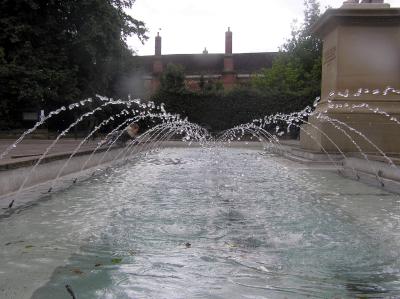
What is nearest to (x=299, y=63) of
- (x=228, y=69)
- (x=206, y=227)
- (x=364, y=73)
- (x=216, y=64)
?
(x=228, y=69)

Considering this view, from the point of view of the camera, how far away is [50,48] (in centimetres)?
3369

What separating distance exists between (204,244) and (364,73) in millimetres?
10046

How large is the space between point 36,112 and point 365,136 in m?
26.7

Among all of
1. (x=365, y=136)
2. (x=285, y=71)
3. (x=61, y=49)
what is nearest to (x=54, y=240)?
(x=365, y=136)

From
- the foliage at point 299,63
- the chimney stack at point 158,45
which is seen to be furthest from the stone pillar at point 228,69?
the foliage at point 299,63

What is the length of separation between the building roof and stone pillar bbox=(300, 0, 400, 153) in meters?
73.8

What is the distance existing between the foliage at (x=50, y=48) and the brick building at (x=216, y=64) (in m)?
45.8

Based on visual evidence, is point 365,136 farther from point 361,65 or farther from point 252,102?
point 252,102

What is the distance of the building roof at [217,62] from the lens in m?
88.4

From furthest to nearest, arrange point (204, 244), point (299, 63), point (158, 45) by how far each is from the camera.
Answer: point (158, 45)
point (299, 63)
point (204, 244)

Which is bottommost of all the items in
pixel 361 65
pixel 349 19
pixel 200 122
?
pixel 200 122

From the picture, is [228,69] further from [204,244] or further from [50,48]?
[204,244]

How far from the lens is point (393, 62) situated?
13.3 meters

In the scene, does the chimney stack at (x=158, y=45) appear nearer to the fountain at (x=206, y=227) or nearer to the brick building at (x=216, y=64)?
the brick building at (x=216, y=64)
